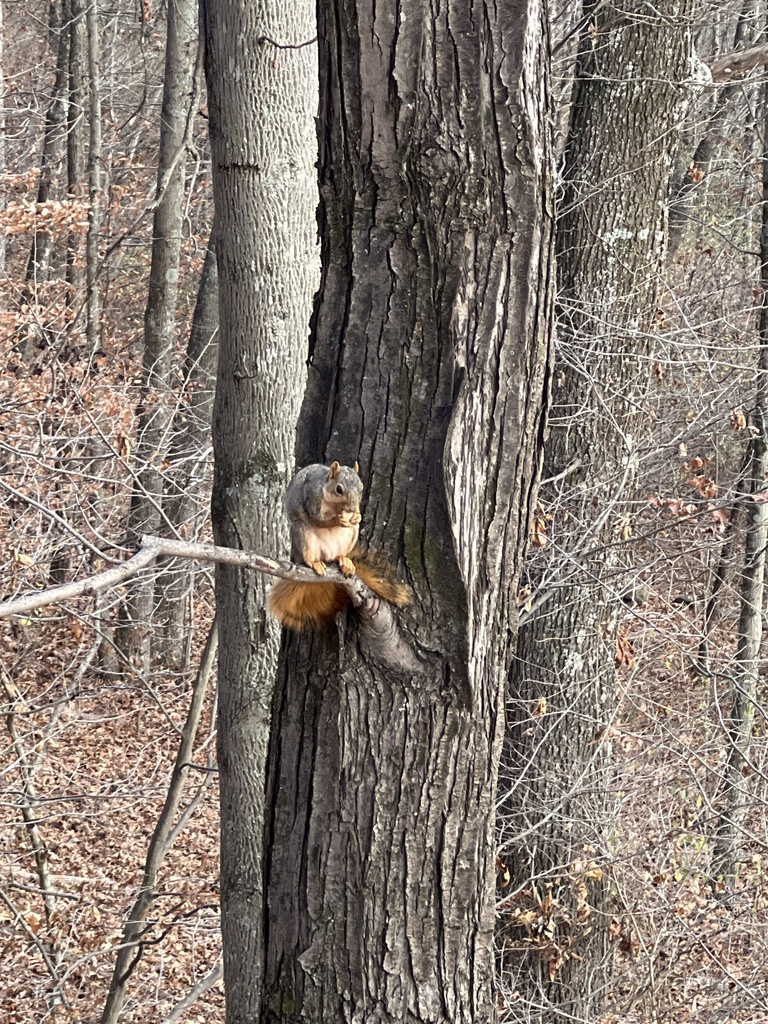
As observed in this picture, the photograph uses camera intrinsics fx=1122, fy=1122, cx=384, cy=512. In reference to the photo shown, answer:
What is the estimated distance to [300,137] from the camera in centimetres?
443

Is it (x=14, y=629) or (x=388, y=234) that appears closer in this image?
(x=388, y=234)

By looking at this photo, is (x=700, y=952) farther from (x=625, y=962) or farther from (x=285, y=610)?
(x=285, y=610)

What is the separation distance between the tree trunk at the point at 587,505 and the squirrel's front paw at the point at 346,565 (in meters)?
3.30

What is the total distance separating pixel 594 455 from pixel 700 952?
10.1 feet

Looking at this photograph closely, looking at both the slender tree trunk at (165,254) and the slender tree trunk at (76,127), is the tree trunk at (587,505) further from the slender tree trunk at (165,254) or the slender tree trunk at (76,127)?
the slender tree trunk at (76,127)

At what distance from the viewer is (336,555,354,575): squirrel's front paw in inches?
103

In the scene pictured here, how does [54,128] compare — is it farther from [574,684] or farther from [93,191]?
[574,684]

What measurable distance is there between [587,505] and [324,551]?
374cm

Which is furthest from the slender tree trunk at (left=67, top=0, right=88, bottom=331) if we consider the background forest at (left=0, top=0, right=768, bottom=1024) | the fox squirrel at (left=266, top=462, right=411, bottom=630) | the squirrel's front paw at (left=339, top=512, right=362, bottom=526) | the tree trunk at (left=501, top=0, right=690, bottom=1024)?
the squirrel's front paw at (left=339, top=512, right=362, bottom=526)

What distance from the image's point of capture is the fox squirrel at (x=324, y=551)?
8.36ft

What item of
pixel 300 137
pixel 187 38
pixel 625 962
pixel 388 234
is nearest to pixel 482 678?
pixel 388 234

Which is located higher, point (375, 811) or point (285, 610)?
point (285, 610)

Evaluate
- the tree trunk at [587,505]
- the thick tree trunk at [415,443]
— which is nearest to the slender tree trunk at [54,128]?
the tree trunk at [587,505]

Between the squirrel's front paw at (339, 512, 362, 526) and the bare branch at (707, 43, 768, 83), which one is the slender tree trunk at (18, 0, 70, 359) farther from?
the squirrel's front paw at (339, 512, 362, 526)
